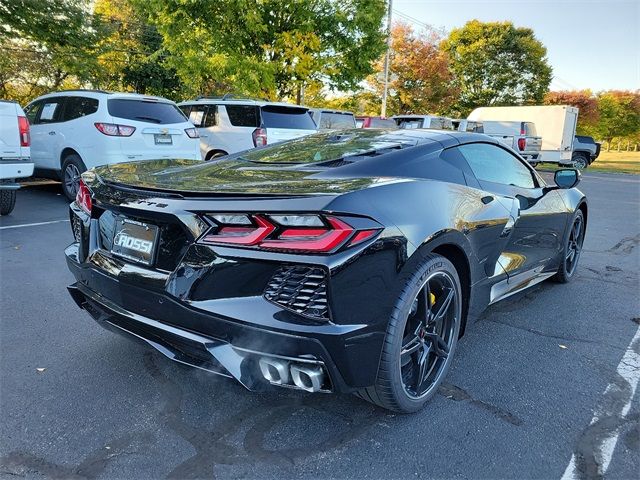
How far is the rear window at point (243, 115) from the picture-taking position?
31.6ft

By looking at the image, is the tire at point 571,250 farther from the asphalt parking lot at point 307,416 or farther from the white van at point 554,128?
the white van at point 554,128

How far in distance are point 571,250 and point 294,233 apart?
3914 mm

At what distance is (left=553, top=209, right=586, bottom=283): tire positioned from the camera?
15.0 ft

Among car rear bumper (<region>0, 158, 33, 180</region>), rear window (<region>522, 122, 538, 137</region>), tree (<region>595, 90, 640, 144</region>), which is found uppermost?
tree (<region>595, 90, 640, 144</region>)

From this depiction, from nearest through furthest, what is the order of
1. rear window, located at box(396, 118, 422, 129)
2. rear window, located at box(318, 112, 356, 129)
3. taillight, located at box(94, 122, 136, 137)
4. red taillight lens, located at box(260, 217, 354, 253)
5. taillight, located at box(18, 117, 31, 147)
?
1. red taillight lens, located at box(260, 217, 354, 253)
2. taillight, located at box(18, 117, 31, 147)
3. taillight, located at box(94, 122, 136, 137)
4. rear window, located at box(318, 112, 356, 129)
5. rear window, located at box(396, 118, 422, 129)

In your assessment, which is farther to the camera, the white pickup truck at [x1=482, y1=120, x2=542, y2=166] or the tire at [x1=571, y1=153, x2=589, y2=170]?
the tire at [x1=571, y1=153, x2=589, y2=170]

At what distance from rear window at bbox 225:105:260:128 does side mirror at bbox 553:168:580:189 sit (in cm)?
651

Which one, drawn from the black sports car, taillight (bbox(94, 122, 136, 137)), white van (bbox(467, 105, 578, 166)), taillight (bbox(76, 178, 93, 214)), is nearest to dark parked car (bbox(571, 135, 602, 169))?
white van (bbox(467, 105, 578, 166))

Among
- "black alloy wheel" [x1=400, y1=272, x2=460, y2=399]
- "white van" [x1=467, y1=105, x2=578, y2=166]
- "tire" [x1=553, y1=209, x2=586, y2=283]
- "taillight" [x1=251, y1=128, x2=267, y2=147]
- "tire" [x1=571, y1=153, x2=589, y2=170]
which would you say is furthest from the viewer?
"tire" [x1=571, y1=153, x2=589, y2=170]

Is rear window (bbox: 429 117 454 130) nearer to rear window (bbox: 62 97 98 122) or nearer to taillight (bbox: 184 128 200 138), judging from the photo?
taillight (bbox: 184 128 200 138)

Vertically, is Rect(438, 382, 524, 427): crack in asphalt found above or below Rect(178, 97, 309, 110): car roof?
below

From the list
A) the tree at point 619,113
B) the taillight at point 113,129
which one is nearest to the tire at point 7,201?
the taillight at point 113,129

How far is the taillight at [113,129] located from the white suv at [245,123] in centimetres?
258

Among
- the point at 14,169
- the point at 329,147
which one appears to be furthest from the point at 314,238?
the point at 14,169
